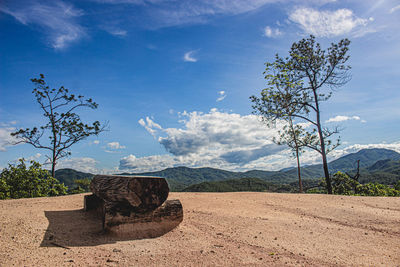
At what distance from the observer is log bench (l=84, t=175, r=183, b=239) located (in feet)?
15.9

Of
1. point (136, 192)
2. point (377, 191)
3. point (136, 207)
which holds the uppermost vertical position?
point (136, 192)

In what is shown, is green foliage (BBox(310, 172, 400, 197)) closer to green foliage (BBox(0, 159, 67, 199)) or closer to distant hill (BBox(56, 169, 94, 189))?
green foliage (BBox(0, 159, 67, 199))

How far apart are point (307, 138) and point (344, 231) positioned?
494 inches

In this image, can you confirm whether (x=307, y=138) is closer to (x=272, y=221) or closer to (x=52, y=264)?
(x=272, y=221)

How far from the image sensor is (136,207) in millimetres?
5000

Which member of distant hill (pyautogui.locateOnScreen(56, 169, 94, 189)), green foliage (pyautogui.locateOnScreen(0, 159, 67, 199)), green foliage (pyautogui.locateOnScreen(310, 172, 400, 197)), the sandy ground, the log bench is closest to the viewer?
the sandy ground

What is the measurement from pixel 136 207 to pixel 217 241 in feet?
6.24

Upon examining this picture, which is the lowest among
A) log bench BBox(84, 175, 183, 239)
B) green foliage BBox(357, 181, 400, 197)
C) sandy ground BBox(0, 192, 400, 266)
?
green foliage BBox(357, 181, 400, 197)

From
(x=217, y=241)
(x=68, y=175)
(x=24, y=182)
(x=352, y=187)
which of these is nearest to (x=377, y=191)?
(x=352, y=187)

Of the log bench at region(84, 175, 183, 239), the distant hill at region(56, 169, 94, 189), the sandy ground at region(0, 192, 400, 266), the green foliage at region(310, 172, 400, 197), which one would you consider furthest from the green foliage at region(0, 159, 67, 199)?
the distant hill at region(56, 169, 94, 189)

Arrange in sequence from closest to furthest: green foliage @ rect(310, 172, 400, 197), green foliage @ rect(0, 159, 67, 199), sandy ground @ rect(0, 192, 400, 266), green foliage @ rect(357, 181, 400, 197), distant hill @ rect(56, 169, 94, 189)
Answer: sandy ground @ rect(0, 192, 400, 266) < green foliage @ rect(0, 159, 67, 199) < green foliage @ rect(357, 181, 400, 197) < green foliage @ rect(310, 172, 400, 197) < distant hill @ rect(56, 169, 94, 189)

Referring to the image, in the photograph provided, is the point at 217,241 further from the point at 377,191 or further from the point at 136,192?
the point at 377,191

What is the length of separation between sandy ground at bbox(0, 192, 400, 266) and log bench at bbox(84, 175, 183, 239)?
263 mm

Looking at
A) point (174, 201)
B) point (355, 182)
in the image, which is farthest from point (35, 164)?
point (355, 182)
